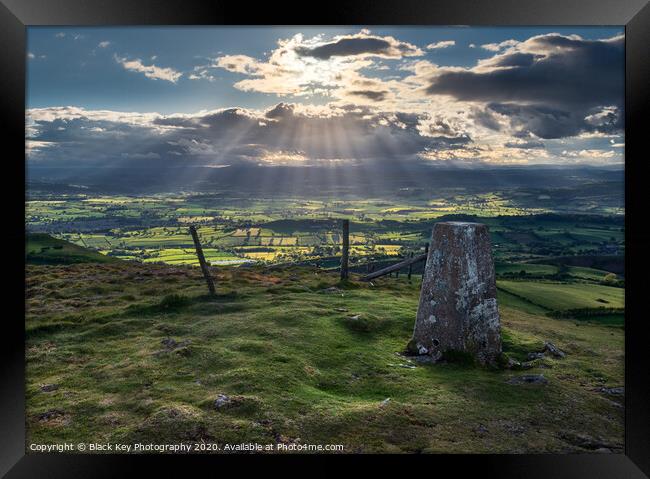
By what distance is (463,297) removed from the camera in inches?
348

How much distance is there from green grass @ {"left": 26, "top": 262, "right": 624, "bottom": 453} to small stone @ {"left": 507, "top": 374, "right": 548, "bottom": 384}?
0.20 metres

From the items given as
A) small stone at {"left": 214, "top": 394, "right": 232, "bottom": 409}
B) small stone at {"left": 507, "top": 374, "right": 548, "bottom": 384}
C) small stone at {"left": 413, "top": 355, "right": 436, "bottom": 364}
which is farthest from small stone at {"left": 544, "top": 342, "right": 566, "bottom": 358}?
small stone at {"left": 214, "top": 394, "right": 232, "bottom": 409}

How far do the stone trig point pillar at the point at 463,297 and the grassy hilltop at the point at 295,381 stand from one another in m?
0.59

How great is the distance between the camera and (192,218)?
18.3 metres

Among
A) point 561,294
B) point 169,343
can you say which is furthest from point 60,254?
point 561,294

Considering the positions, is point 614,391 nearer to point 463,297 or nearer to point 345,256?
point 463,297

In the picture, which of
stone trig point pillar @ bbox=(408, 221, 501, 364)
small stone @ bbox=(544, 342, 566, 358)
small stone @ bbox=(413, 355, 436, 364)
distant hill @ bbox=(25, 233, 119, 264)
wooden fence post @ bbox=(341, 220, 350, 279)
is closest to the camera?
stone trig point pillar @ bbox=(408, 221, 501, 364)

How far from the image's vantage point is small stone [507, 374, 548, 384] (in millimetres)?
8308

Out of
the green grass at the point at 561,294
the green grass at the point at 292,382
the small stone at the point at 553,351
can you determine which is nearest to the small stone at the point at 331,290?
the green grass at the point at 292,382

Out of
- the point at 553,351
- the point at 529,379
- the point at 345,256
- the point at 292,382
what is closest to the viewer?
the point at 292,382

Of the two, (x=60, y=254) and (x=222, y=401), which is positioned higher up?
(x=60, y=254)

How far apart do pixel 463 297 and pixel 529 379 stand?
2123mm

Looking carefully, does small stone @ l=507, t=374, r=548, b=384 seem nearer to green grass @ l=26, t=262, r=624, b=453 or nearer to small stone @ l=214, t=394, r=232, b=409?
green grass @ l=26, t=262, r=624, b=453

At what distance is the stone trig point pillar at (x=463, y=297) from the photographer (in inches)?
349
